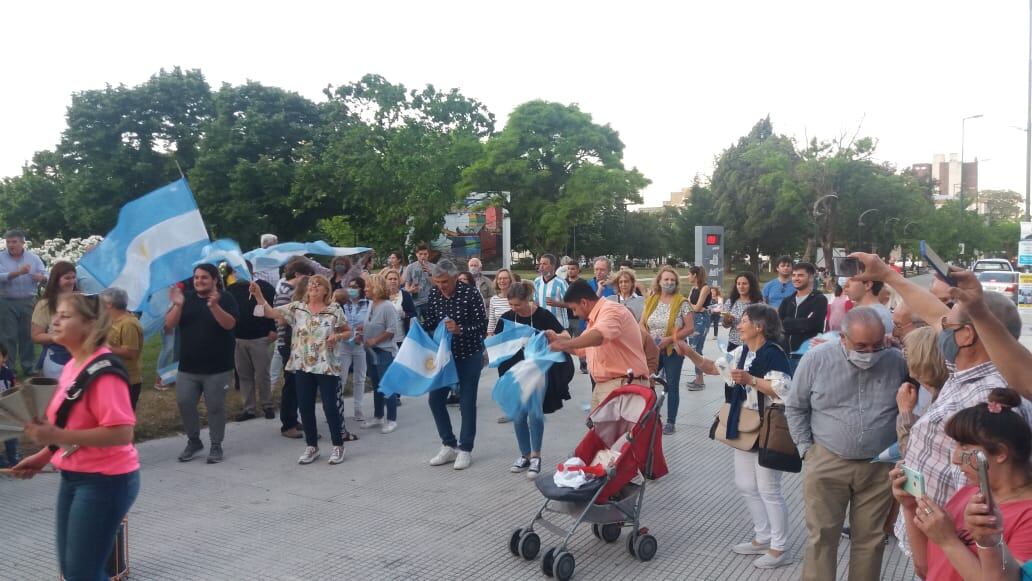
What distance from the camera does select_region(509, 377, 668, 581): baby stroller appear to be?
4.70m

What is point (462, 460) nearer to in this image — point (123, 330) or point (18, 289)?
point (123, 330)

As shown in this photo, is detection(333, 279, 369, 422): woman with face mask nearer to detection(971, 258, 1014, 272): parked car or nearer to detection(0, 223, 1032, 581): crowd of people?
detection(0, 223, 1032, 581): crowd of people

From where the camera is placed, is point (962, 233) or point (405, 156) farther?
point (962, 233)

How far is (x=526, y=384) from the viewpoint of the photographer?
650 cm

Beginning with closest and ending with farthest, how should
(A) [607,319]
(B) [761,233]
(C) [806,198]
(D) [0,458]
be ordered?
(A) [607,319] → (D) [0,458] → (C) [806,198] → (B) [761,233]

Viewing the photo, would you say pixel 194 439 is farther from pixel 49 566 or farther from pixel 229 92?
pixel 229 92

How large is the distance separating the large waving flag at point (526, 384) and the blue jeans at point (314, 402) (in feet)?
5.63

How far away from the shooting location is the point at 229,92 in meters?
36.8

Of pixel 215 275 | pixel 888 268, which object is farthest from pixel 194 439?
pixel 888 268

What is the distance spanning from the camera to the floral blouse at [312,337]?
709 cm

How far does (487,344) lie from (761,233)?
52962mm

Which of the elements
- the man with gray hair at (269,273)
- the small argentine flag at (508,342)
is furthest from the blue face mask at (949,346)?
the man with gray hair at (269,273)

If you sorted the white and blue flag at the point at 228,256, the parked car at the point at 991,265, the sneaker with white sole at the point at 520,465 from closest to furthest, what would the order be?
the sneaker with white sole at the point at 520,465, the white and blue flag at the point at 228,256, the parked car at the point at 991,265

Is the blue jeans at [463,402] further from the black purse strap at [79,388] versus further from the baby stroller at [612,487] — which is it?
the black purse strap at [79,388]
